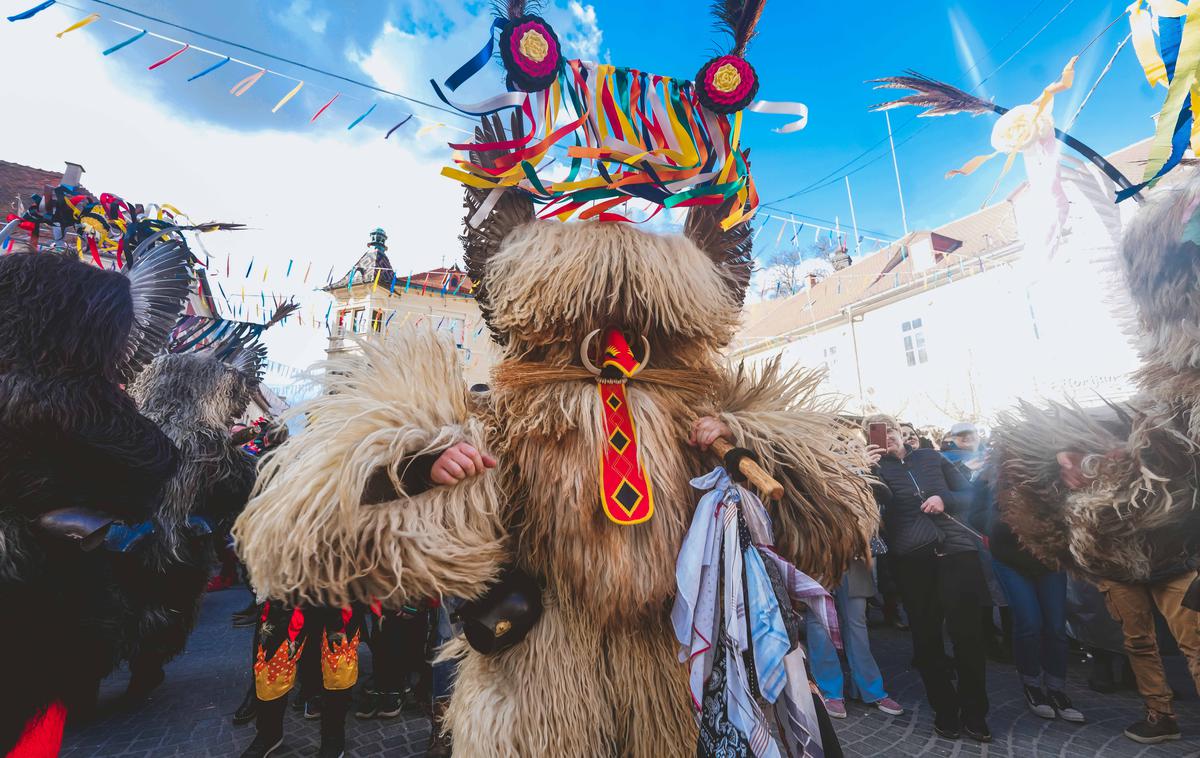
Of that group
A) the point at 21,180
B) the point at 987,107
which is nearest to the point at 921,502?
the point at 987,107

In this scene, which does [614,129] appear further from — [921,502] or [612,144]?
[921,502]

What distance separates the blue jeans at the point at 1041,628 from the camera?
3605 mm

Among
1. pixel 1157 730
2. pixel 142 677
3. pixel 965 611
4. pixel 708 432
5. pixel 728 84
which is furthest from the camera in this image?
pixel 142 677

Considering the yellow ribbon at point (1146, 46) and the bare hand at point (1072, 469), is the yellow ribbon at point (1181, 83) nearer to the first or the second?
the yellow ribbon at point (1146, 46)

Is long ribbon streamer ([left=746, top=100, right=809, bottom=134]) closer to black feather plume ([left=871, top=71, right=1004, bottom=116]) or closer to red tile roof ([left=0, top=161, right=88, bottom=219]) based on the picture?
black feather plume ([left=871, top=71, right=1004, bottom=116])

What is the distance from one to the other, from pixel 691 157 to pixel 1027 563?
139 inches

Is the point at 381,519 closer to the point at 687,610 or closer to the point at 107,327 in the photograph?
the point at 687,610

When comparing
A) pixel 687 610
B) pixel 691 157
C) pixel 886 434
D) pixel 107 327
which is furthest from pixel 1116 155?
pixel 107 327

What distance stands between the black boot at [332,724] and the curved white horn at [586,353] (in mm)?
2225

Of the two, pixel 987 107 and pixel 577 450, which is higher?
pixel 987 107

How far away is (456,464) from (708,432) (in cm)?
78

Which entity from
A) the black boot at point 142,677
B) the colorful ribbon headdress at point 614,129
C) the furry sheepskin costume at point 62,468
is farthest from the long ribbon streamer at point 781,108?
the black boot at point 142,677

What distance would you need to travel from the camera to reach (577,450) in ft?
5.52

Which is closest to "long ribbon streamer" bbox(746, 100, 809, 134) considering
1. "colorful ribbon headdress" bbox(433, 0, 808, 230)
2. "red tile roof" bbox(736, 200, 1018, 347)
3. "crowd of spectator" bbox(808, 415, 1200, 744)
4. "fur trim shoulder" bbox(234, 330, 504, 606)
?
"colorful ribbon headdress" bbox(433, 0, 808, 230)
